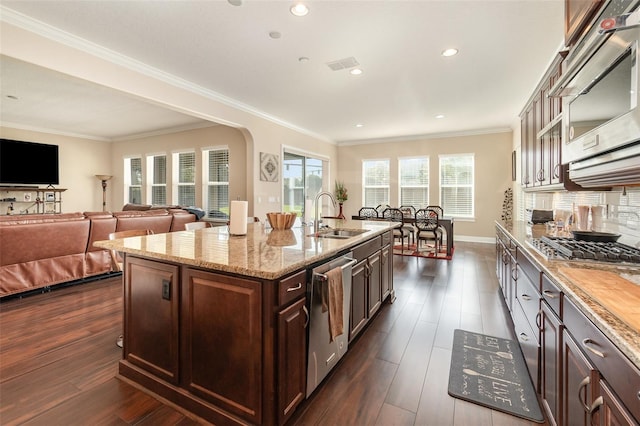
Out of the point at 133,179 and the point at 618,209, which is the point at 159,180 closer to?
the point at 133,179

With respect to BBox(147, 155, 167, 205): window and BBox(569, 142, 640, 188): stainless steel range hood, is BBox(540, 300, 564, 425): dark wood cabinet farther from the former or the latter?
BBox(147, 155, 167, 205): window

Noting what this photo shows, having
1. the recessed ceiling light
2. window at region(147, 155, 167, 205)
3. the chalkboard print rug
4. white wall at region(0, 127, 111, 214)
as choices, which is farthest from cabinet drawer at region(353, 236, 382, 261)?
white wall at region(0, 127, 111, 214)

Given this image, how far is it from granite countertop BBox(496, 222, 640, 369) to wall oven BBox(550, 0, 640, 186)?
0.42m

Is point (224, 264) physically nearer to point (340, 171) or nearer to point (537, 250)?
point (537, 250)

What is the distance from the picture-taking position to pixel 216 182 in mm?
6801

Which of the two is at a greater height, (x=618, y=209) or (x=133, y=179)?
(x=133, y=179)

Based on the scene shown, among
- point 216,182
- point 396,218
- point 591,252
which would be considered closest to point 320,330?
point 591,252

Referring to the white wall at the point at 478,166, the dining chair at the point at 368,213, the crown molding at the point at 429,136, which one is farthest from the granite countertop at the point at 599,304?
the crown molding at the point at 429,136

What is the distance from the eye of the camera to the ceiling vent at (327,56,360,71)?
3528mm

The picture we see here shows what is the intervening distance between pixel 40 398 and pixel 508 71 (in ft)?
18.1

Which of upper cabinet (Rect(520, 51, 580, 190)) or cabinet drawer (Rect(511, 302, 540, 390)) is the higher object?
upper cabinet (Rect(520, 51, 580, 190))

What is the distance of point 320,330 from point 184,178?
6.68 metres

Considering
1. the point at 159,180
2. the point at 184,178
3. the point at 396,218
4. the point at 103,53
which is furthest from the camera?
the point at 159,180

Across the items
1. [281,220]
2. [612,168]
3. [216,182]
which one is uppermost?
[216,182]
